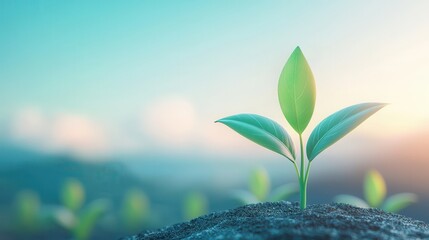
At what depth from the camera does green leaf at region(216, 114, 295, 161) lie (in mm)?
1400

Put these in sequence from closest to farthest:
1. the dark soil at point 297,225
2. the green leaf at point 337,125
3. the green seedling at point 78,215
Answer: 1. the dark soil at point 297,225
2. the green leaf at point 337,125
3. the green seedling at point 78,215

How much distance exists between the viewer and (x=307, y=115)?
143 cm

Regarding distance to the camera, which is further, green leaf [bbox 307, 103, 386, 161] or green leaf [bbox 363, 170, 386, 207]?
green leaf [bbox 363, 170, 386, 207]

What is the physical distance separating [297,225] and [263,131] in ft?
1.14

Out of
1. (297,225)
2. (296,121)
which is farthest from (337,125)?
(297,225)

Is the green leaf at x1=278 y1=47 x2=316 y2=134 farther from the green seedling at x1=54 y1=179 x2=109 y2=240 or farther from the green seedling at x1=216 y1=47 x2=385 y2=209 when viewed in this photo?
the green seedling at x1=54 y1=179 x2=109 y2=240

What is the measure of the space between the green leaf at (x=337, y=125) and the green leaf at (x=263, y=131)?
0.07 metres

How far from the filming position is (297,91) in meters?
1.42

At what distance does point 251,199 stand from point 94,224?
0.79 meters

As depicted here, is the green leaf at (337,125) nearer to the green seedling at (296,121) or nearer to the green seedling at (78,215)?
the green seedling at (296,121)

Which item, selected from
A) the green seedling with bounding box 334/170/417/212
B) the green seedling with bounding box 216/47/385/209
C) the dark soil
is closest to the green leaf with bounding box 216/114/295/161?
the green seedling with bounding box 216/47/385/209

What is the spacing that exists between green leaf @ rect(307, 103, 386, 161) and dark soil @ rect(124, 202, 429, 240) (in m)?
0.19

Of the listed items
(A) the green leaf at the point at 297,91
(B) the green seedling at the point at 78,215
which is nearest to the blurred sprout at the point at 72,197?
(B) the green seedling at the point at 78,215

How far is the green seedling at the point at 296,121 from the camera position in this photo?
4.59 ft
